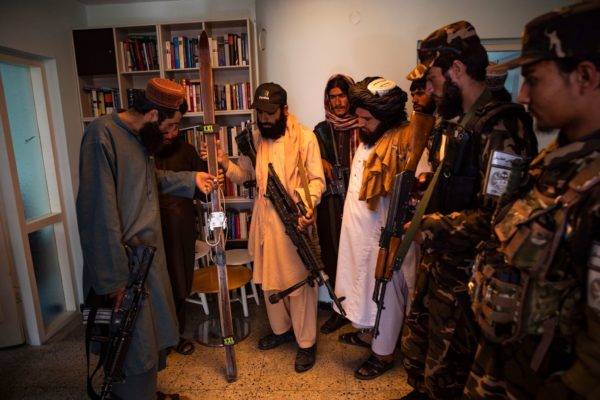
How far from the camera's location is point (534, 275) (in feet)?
2.65

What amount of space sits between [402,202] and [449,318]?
50 cm

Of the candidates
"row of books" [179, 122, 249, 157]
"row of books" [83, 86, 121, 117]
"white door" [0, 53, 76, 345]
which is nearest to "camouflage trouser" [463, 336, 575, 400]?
"row of books" [179, 122, 249, 157]

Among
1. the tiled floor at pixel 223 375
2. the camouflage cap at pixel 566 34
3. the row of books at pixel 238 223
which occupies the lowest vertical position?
the tiled floor at pixel 223 375

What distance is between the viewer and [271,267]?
200 centimetres

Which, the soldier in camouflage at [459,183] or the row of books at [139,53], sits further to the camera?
the row of books at [139,53]

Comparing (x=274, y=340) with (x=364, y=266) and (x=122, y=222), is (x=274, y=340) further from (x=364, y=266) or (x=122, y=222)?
(x=122, y=222)

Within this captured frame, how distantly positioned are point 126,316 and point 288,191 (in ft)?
3.33

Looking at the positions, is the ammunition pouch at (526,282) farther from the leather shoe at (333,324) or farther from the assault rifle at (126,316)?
the leather shoe at (333,324)

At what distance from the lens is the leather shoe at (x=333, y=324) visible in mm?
2406

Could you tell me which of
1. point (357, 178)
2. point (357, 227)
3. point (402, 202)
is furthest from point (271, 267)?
point (402, 202)

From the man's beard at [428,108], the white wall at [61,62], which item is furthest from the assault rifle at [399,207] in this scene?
the white wall at [61,62]

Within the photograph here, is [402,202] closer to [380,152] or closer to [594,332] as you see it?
[380,152]

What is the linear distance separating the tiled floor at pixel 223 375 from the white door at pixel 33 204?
0.27m

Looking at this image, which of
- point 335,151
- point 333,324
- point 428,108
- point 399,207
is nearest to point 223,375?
point 333,324
